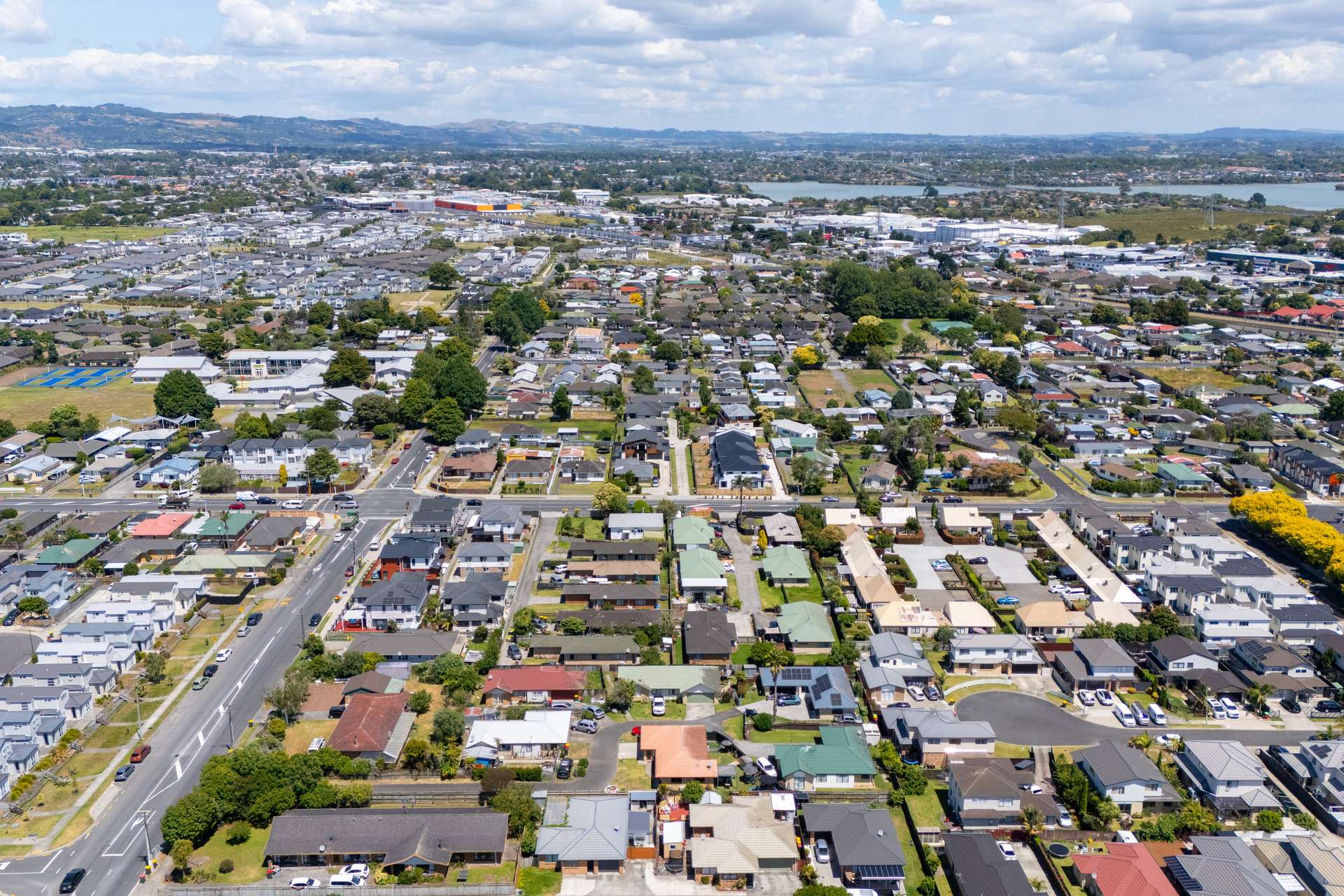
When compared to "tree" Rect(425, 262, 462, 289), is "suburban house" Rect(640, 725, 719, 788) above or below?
below

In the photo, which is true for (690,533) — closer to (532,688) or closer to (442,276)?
(532,688)

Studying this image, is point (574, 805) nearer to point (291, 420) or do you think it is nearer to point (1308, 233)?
point (291, 420)

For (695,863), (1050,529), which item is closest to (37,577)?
(695,863)

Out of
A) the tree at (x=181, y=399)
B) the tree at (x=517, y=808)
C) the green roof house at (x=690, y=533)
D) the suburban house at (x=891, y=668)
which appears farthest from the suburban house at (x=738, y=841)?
the tree at (x=181, y=399)

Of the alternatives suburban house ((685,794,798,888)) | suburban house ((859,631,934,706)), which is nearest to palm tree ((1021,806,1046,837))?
suburban house ((685,794,798,888))

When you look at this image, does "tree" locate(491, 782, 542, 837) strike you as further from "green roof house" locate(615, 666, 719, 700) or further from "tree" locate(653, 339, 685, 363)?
"tree" locate(653, 339, 685, 363)

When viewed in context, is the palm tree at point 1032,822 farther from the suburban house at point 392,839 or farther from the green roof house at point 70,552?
the green roof house at point 70,552
